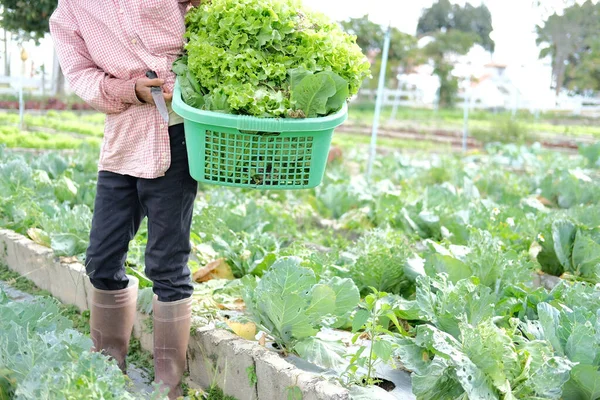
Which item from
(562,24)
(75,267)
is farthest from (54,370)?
(562,24)

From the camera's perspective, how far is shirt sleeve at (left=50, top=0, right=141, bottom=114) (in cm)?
234

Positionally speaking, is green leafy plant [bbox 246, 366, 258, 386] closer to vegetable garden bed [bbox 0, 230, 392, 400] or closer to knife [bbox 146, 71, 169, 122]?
vegetable garden bed [bbox 0, 230, 392, 400]

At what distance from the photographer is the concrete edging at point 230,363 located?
226 cm

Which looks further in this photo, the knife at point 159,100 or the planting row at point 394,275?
the knife at point 159,100

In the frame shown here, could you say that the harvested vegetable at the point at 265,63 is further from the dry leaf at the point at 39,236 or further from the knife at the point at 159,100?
the dry leaf at the point at 39,236

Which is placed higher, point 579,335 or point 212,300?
point 579,335

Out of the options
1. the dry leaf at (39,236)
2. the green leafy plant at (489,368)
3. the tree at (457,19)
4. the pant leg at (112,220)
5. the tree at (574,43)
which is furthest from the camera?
the tree at (457,19)

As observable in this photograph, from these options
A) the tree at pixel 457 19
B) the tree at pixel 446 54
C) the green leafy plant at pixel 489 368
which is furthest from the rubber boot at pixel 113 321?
the tree at pixel 457 19

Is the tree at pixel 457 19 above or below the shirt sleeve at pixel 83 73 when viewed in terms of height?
above

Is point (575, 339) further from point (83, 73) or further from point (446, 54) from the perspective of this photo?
point (446, 54)

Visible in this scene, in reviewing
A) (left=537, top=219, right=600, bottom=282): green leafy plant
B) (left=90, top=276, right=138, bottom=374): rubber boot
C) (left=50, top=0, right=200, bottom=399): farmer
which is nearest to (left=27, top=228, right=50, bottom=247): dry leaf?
(left=90, top=276, right=138, bottom=374): rubber boot

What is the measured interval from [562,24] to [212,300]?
2365 centimetres

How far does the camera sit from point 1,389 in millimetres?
2006

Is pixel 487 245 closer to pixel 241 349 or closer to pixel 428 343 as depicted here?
pixel 428 343
